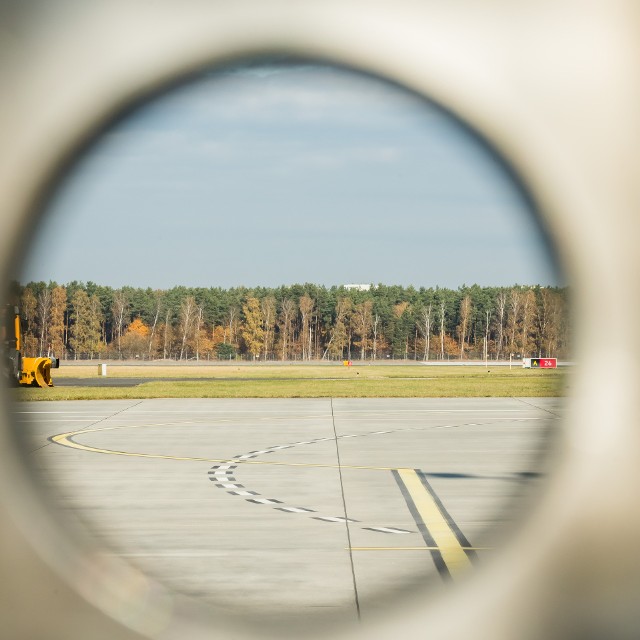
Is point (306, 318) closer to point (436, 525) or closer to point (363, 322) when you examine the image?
point (363, 322)

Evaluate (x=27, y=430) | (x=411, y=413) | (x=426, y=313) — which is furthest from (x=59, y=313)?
(x=27, y=430)

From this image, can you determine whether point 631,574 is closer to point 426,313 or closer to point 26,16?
point 26,16

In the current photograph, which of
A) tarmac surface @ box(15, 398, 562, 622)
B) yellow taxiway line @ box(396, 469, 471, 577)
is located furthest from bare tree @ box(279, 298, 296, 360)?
yellow taxiway line @ box(396, 469, 471, 577)

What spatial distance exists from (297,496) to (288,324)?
11378 centimetres

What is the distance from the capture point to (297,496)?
1135 cm

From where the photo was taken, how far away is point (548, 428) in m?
3.12

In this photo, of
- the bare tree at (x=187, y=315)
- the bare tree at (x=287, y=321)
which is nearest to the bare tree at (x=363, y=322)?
the bare tree at (x=287, y=321)

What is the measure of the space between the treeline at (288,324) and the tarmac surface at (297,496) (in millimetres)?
90647

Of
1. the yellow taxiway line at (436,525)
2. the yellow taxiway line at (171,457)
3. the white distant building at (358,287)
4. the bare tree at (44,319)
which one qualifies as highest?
the white distant building at (358,287)

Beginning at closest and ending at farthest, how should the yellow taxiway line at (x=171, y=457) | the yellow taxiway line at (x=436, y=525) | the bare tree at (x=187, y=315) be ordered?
the yellow taxiway line at (x=436, y=525)
the yellow taxiway line at (x=171, y=457)
the bare tree at (x=187, y=315)

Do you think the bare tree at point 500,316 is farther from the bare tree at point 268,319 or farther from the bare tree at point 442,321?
the bare tree at point 268,319

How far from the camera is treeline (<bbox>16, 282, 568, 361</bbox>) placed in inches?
4368

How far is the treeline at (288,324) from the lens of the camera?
111m

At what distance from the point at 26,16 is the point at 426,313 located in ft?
414
